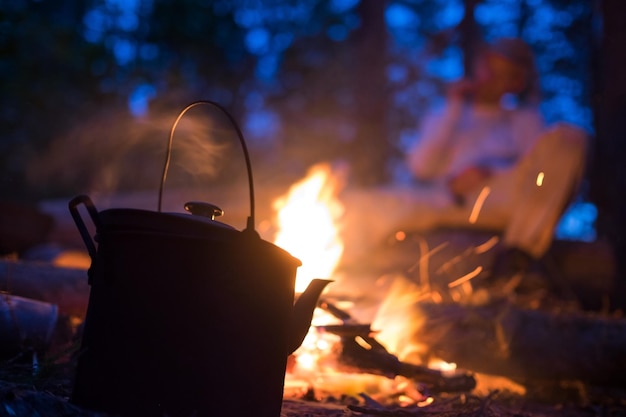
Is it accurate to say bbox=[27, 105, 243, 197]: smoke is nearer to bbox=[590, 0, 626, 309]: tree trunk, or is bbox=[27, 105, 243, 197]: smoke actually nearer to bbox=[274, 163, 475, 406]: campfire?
bbox=[590, 0, 626, 309]: tree trunk

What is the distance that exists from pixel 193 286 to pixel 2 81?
28.5 ft

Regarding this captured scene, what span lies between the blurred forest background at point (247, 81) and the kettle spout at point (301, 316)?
19.4 feet

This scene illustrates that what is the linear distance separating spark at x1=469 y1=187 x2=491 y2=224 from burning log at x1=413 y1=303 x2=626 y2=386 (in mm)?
2217

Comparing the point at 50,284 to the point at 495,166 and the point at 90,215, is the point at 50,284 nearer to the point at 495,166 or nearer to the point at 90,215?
the point at 90,215

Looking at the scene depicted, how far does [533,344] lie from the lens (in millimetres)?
3188

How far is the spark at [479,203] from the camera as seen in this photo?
5.52 meters

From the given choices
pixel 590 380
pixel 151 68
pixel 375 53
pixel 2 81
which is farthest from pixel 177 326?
pixel 151 68

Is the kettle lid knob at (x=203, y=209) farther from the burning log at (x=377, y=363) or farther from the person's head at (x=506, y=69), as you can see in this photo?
the person's head at (x=506, y=69)

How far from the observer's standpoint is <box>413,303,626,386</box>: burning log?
3133mm

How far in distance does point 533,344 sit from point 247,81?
11.6 m

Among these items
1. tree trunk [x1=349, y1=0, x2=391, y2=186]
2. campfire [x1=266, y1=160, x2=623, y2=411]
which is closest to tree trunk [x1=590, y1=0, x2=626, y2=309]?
campfire [x1=266, y1=160, x2=623, y2=411]

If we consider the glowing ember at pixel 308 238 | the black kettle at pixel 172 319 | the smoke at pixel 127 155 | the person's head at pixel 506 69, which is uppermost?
the smoke at pixel 127 155

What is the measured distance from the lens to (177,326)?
168 cm

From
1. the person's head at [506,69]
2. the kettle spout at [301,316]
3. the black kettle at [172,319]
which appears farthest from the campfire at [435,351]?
the person's head at [506,69]
